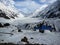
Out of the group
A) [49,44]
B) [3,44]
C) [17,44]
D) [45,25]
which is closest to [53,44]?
[49,44]

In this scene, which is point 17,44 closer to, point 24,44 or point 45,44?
point 24,44

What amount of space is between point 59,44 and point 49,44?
6.86 feet

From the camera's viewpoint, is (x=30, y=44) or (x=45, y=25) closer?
(x=30, y=44)

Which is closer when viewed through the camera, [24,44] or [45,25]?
[24,44]

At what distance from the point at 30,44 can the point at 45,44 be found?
3.08 meters

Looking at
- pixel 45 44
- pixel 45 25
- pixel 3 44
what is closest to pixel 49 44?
pixel 45 44

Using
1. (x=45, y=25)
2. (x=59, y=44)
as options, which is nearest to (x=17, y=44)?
(x=59, y=44)

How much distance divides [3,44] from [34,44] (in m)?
6.32

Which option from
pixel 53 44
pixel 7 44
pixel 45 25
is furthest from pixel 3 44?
pixel 45 25

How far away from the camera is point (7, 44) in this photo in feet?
121

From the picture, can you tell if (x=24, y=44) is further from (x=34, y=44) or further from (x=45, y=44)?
(x=45, y=44)

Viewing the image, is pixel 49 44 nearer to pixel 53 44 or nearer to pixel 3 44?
pixel 53 44

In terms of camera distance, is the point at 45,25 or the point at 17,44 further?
the point at 45,25

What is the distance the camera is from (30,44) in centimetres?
3684
